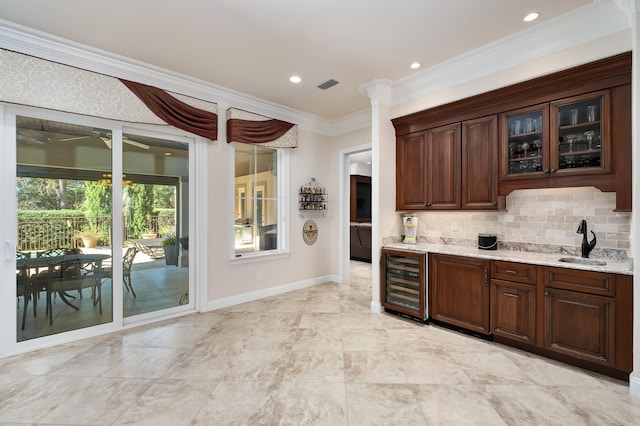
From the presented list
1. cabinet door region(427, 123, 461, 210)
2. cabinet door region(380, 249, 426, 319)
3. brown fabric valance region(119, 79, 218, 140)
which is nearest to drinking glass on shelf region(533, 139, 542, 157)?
cabinet door region(427, 123, 461, 210)

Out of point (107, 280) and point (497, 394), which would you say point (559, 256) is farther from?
point (107, 280)

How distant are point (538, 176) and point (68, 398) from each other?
14.0 feet

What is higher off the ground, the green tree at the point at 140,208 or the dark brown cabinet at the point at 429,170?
the dark brown cabinet at the point at 429,170

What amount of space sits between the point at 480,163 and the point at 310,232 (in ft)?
9.27

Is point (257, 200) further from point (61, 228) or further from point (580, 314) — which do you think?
point (580, 314)

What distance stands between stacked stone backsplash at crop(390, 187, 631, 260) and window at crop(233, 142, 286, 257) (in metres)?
Answer: 2.55

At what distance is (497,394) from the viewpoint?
83.6 inches

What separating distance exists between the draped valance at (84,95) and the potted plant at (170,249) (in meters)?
1.37

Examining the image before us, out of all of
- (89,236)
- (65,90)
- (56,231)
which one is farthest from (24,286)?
(65,90)

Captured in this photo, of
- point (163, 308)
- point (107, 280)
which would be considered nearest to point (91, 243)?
point (107, 280)

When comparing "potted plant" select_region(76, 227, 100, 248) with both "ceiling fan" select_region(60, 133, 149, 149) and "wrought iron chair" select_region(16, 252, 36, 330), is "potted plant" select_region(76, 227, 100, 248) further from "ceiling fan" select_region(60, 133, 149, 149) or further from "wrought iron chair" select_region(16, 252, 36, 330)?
"ceiling fan" select_region(60, 133, 149, 149)

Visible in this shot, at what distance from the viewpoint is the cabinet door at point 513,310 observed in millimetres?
2672

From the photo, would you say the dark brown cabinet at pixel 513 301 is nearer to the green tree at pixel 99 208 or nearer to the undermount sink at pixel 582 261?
the undermount sink at pixel 582 261

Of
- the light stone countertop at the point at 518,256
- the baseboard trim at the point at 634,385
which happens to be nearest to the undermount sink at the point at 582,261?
the light stone countertop at the point at 518,256
